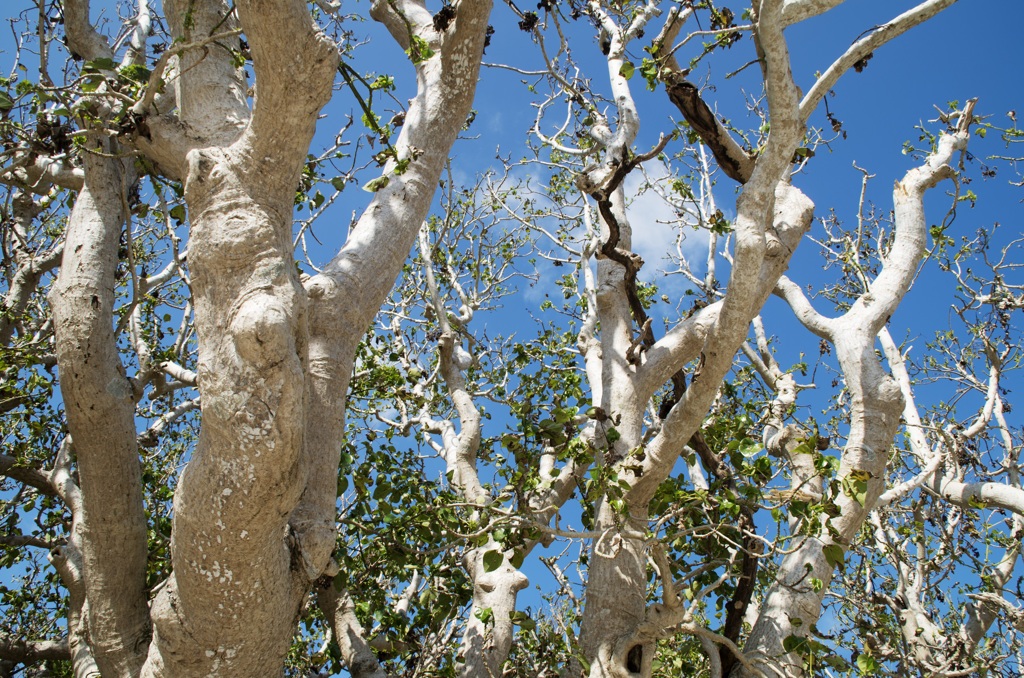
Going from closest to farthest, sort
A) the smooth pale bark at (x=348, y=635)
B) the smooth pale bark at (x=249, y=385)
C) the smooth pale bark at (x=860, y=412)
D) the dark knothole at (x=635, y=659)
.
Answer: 1. the smooth pale bark at (x=249, y=385)
2. the dark knothole at (x=635, y=659)
3. the smooth pale bark at (x=860, y=412)
4. the smooth pale bark at (x=348, y=635)

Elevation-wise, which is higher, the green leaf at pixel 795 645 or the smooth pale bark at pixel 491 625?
the smooth pale bark at pixel 491 625

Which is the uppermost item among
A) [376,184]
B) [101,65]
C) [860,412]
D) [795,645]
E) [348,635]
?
[101,65]

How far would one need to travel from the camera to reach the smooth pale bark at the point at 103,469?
11.8ft

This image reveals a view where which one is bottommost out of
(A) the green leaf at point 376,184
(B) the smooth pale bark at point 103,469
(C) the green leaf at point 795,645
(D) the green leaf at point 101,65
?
(C) the green leaf at point 795,645

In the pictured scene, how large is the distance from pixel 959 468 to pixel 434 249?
5739mm

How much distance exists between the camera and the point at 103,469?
3.71 m

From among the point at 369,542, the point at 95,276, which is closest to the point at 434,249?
the point at 369,542

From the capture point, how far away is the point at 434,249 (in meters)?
7.71

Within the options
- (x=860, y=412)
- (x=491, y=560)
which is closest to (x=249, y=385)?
(x=491, y=560)

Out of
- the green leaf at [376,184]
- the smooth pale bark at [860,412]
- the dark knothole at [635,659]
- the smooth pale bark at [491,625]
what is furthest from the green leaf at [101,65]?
the smooth pale bark at [860,412]

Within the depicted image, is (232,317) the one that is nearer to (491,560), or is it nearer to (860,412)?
(491,560)

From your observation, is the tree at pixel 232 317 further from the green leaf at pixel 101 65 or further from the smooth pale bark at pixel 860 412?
the smooth pale bark at pixel 860 412

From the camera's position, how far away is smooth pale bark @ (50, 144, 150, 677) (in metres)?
3.61

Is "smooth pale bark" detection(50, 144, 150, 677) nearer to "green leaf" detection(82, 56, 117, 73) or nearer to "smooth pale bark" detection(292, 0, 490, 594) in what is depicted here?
"green leaf" detection(82, 56, 117, 73)
